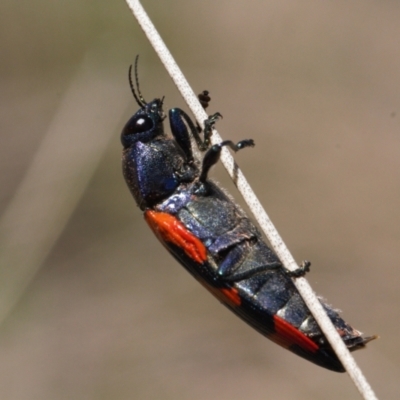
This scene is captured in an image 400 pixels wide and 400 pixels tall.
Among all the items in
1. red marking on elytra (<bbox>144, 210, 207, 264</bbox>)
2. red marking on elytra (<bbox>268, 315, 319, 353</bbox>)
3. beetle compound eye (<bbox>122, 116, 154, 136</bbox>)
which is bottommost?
red marking on elytra (<bbox>268, 315, 319, 353</bbox>)

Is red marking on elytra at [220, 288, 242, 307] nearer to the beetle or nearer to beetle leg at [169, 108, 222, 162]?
the beetle

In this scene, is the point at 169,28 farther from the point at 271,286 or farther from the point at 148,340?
the point at 271,286

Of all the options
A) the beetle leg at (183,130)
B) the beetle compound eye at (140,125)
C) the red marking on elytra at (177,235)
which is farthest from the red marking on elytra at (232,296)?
the beetle compound eye at (140,125)

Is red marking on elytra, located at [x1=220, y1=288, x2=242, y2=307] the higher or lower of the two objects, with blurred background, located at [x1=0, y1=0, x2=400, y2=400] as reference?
lower

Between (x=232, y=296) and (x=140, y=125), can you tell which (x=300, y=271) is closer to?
(x=232, y=296)

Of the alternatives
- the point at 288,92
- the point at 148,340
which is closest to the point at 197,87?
the point at 288,92

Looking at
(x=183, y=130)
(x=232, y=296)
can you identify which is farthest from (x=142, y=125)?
(x=232, y=296)

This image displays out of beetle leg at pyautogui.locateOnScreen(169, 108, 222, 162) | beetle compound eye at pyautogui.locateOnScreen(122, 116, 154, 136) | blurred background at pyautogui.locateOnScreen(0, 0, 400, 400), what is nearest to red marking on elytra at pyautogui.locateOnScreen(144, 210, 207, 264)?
beetle leg at pyautogui.locateOnScreen(169, 108, 222, 162)

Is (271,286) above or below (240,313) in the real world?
above
